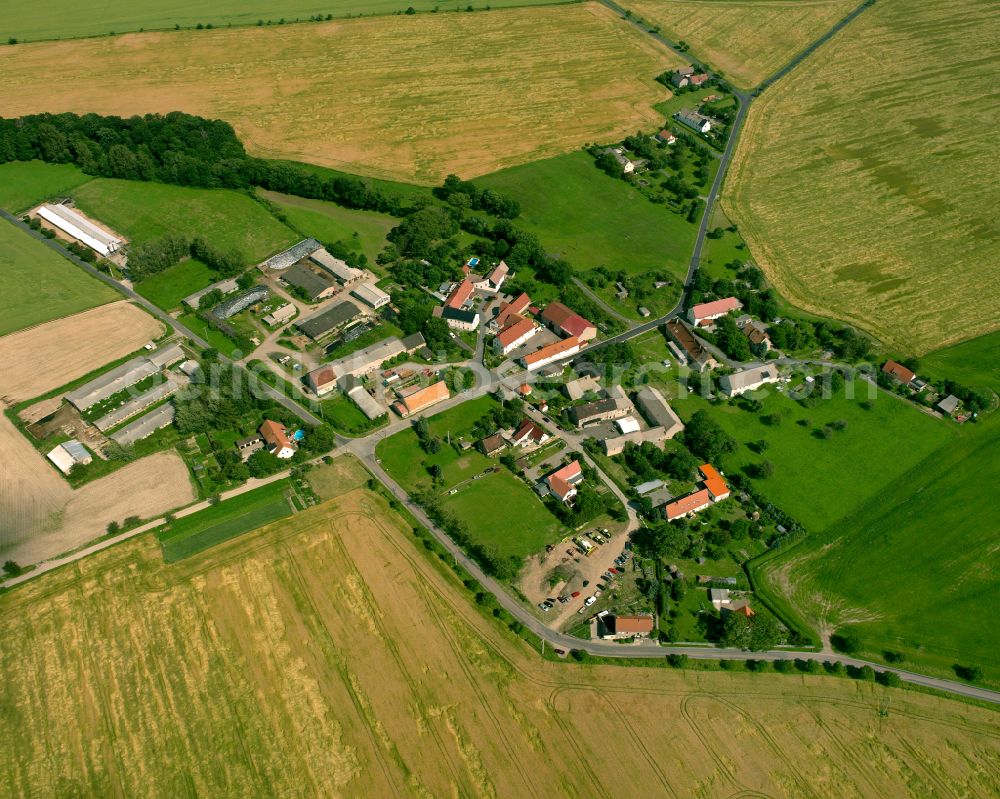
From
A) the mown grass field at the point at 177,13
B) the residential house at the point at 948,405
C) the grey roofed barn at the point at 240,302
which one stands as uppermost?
the mown grass field at the point at 177,13

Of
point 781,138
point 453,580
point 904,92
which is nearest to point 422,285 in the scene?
point 453,580

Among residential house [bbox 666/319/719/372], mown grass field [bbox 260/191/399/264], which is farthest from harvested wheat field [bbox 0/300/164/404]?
residential house [bbox 666/319/719/372]

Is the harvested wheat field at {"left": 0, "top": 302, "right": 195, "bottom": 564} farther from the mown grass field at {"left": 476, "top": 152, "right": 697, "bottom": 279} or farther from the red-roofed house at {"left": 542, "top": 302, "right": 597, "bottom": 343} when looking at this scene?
the mown grass field at {"left": 476, "top": 152, "right": 697, "bottom": 279}

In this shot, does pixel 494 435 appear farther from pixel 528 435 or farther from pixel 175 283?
pixel 175 283

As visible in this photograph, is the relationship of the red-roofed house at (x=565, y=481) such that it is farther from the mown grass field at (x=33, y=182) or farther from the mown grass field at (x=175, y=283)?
the mown grass field at (x=33, y=182)

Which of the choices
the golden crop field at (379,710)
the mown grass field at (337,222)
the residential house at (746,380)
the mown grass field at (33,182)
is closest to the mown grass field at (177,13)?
the mown grass field at (33,182)

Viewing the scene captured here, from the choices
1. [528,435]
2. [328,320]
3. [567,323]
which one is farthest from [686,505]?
[328,320]
